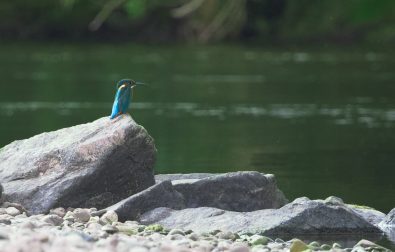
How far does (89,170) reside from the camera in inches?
528

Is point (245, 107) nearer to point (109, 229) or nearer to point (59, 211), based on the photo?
point (59, 211)

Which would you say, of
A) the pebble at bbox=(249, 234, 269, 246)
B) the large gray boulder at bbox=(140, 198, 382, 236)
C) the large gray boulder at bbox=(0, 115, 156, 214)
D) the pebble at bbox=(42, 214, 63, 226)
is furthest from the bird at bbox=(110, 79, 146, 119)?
the pebble at bbox=(249, 234, 269, 246)

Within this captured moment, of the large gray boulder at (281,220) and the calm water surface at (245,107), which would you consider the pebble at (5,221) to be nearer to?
the large gray boulder at (281,220)

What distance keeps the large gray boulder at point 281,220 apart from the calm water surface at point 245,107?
174 cm

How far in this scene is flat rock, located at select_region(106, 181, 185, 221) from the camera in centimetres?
1314

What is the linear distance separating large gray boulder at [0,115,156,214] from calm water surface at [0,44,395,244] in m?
2.36

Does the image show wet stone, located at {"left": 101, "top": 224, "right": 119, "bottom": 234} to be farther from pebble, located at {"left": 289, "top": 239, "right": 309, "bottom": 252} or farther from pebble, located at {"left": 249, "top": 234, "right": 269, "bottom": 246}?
pebble, located at {"left": 289, "top": 239, "right": 309, "bottom": 252}

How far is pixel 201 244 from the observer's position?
34.9 ft

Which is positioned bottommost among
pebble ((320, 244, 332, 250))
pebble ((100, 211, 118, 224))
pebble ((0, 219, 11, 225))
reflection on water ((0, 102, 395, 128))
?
pebble ((320, 244, 332, 250))

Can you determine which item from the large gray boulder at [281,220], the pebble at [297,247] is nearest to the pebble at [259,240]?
the pebble at [297,247]

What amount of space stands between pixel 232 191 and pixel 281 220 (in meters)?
1.37

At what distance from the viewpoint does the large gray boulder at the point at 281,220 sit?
1251 cm

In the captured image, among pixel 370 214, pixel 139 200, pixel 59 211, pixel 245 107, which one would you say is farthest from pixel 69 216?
pixel 245 107

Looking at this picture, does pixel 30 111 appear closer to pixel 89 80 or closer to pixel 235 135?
pixel 235 135
